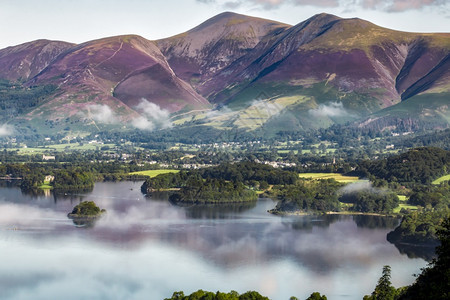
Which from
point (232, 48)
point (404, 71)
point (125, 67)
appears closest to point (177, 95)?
point (125, 67)

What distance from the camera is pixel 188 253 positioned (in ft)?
170

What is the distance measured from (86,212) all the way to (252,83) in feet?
334

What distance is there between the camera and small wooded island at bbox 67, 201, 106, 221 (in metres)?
65.4

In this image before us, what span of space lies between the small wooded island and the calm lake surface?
1.06 m

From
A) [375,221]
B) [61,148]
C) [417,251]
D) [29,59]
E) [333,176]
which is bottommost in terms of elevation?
[417,251]

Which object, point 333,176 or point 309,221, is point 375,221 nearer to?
point 309,221

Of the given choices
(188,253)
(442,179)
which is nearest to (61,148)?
(442,179)

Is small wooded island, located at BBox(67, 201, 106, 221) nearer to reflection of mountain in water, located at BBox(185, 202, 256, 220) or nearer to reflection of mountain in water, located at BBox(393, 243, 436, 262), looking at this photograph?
reflection of mountain in water, located at BBox(185, 202, 256, 220)

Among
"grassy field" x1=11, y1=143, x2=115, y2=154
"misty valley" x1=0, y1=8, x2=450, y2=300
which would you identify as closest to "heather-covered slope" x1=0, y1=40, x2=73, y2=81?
"misty valley" x1=0, y1=8, x2=450, y2=300

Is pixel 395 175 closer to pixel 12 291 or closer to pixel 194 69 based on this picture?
pixel 12 291

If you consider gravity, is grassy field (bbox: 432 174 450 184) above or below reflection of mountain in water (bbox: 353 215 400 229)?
→ above

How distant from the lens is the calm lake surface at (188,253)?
43562 millimetres

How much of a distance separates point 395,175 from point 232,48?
106642mm

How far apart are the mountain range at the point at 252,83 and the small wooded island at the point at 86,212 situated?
7667 cm
